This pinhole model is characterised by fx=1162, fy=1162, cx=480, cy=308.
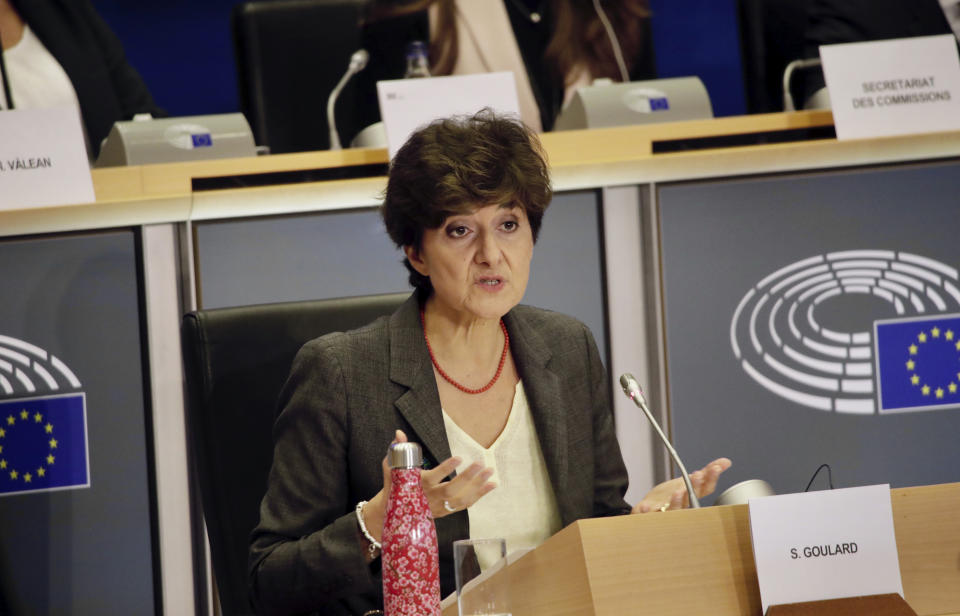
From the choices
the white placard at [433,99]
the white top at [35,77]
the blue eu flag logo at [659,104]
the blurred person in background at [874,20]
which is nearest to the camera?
the white placard at [433,99]

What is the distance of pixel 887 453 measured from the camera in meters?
2.51

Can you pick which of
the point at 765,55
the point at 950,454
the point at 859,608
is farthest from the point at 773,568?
the point at 765,55

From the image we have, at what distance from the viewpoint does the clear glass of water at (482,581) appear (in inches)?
46.4

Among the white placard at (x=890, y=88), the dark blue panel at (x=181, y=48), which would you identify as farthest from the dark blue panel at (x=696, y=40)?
the white placard at (x=890, y=88)

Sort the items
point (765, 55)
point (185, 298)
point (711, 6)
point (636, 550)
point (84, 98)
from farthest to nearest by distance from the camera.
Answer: point (711, 6) → point (765, 55) → point (84, 98) → point (185, 298) → point (636, 550)

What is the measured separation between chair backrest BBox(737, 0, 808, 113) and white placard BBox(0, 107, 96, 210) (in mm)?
1742

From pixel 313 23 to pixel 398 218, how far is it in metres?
1.55

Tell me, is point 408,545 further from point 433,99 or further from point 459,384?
point 433,99

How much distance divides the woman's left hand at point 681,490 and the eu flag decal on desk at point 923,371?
108 centimetres

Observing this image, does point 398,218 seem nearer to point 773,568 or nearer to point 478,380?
point 478,380

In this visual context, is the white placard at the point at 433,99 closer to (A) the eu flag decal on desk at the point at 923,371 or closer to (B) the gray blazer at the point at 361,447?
(B) the gray blazer at the point at 361,447

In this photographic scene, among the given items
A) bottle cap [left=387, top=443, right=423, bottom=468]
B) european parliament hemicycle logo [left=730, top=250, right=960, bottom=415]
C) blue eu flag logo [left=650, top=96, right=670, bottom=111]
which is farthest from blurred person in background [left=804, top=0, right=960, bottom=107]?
bottle cap [left=387, top=443, right=423, bottom=468]

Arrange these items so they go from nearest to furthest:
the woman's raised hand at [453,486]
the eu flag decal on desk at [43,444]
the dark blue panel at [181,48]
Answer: the woman's raised hand at [453,486]
the eu flag decal on desk at [43,444]
the dark blue panel at [181,48]

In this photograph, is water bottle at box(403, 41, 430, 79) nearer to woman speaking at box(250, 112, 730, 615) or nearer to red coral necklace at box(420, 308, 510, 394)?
woman speaking at box(250, 112, 730, 615)
